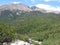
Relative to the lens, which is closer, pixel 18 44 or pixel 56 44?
pixel 18 44

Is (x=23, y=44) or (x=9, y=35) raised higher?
(x=9, y=35)

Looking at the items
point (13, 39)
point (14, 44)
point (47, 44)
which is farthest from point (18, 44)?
point (47, 44)

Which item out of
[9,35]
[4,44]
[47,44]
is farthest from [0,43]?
[47,44]

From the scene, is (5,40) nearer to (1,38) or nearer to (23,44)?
(1,38)

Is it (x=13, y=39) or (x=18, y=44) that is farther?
(x=13, y=39)

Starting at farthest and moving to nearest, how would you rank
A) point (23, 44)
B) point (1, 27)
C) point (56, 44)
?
1. point (1, 27)
2. point (56, 44)
3. point (23, 44)

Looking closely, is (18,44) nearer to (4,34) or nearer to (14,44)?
(14,44)

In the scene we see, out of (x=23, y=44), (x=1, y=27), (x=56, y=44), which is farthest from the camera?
(x=1, y=27)

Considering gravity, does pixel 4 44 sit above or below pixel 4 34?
below
